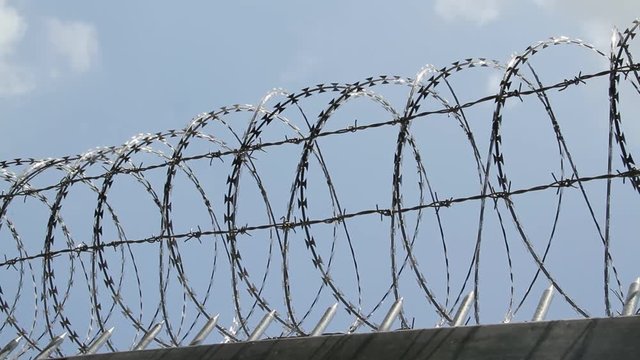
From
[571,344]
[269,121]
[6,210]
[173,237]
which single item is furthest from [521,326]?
[6,210]

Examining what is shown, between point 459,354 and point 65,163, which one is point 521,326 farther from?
point 65,163

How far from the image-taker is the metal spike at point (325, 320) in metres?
10.4

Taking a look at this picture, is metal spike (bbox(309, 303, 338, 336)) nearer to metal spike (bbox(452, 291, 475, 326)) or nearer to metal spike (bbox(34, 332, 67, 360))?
metal spike (bbox(452, 291, 475, 326))

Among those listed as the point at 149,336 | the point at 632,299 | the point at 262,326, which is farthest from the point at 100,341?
the point at 632,299

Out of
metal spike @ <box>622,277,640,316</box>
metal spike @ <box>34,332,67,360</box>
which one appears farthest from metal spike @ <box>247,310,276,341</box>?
metal spike @ <box>622,277,640,316</box>

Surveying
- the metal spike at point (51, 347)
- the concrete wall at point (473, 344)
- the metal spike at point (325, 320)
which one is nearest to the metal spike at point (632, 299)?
the concrete wall at point (473, 344)

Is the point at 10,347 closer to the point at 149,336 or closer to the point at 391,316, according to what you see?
the point at 149,336

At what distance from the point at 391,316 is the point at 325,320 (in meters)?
0.96

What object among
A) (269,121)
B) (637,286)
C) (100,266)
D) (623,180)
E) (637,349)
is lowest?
(637,349)

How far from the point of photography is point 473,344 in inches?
335

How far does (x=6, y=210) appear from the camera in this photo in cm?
1366

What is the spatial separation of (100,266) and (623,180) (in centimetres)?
593

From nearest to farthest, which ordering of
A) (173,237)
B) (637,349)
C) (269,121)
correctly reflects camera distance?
(637,349) < (269,121) < (173,237)

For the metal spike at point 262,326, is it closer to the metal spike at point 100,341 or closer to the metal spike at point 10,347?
the metal spike at point 100,341
